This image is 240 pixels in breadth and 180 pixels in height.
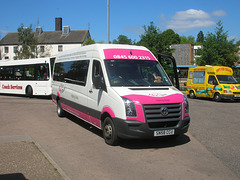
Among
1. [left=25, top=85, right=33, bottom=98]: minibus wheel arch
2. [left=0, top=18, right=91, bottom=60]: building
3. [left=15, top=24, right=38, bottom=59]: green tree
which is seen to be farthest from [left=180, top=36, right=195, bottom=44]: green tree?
[left=25, top=85, right=33, bottom=98]: minibus wheel arch

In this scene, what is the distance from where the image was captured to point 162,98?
5906mm

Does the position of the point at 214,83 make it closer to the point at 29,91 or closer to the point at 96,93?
the point at 29,91

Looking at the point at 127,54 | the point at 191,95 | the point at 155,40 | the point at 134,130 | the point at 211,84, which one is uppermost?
the point at 155,40

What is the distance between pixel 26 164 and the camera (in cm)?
463

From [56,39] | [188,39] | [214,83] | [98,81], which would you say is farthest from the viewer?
[188,39]

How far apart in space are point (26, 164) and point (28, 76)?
1494cm

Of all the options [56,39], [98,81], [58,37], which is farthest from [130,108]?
[58,37]

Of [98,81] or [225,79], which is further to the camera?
[225,79]

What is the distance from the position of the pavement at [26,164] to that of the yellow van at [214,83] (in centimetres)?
1430

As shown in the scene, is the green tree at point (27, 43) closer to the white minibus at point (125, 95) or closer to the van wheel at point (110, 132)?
the white minibus at point (125, 95)

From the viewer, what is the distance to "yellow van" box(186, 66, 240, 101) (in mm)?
17047

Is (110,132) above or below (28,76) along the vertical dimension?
below

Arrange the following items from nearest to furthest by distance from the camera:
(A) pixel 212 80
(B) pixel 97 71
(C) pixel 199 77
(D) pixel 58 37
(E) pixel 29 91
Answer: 1. (B) pixel 97 71
2. (A) pixel 212 80
3. (E) pixel 29 91
4. (C) pixel 199 77
5. (D) pixel 58 37

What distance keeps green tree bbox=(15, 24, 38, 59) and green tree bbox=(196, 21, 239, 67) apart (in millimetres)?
24503
